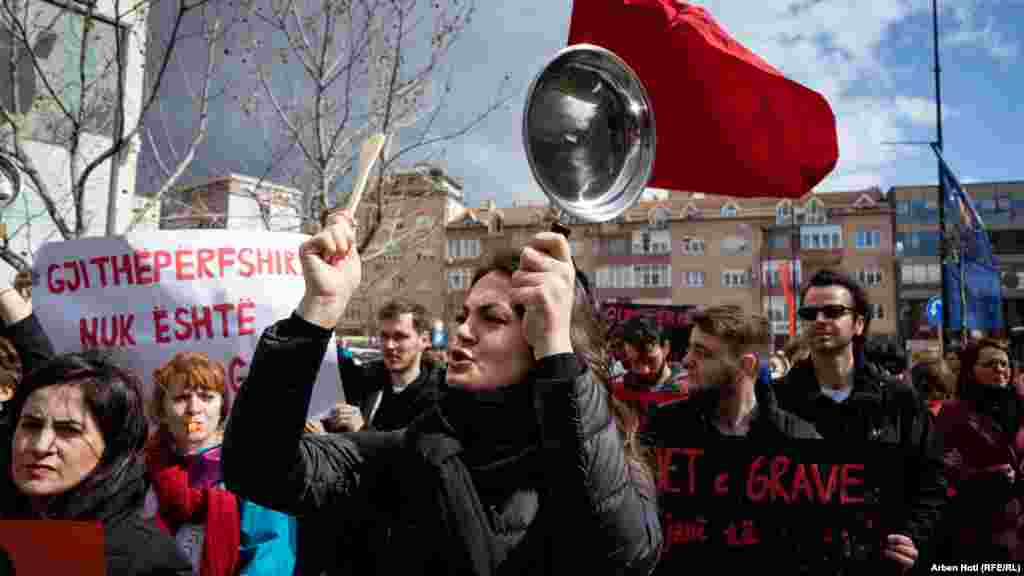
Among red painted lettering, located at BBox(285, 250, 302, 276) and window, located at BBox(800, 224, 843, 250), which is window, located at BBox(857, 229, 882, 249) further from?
red painted lettering, located at BBox(285, 250, 302, 276)

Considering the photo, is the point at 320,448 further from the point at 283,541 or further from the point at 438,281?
the point at 438,281

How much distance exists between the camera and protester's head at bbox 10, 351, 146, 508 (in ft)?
6.91

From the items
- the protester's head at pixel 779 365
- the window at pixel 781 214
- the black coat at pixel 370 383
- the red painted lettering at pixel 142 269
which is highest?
the window at pixel 781 214

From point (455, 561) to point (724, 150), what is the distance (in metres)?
3.51

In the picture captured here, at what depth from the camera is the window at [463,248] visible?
6588 cm

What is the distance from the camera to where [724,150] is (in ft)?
14.7

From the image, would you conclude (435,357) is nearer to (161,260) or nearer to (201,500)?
(161,260)

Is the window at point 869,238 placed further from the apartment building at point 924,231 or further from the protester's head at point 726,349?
the protester's head at point 726,349

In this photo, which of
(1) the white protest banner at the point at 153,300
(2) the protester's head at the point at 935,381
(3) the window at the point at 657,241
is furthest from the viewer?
(3) the window at the point at 657,241

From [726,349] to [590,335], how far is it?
6.20 ft

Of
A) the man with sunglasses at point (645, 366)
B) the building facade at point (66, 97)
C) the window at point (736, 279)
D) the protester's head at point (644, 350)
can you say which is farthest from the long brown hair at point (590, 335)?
the window at point (736, 279)

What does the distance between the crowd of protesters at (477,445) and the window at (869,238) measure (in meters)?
56.8

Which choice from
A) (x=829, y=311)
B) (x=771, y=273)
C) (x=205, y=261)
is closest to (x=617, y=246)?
(x=771, y=273)

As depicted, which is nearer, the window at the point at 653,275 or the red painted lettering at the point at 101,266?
the red painted lettering at the point at 101,266
